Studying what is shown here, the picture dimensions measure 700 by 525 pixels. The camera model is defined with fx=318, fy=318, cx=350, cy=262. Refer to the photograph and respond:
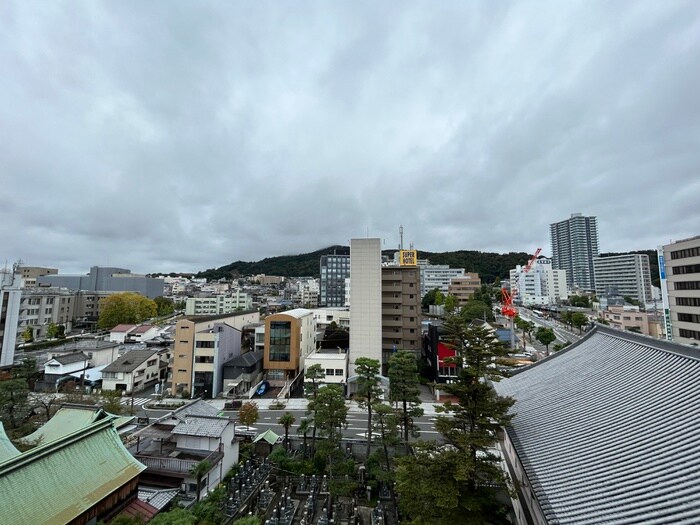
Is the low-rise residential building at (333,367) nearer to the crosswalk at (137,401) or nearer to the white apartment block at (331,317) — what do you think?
the crosswalk at (137,401)

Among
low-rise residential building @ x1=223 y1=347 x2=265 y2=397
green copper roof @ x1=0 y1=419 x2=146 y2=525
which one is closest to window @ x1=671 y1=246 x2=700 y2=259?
low-rise residential building @ x1=223 y1=347 x2=265 y2=397

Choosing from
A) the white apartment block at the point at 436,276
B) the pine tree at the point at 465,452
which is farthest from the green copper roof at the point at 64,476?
the white apartment block at the point at 436,276

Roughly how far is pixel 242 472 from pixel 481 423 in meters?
15.0

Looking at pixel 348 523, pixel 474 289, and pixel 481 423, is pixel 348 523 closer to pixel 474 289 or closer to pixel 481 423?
pixel 481 423

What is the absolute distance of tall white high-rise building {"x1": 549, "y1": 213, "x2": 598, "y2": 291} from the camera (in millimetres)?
150625

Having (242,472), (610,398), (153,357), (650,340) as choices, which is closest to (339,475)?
(242,472)

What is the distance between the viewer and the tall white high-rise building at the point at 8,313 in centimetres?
3962

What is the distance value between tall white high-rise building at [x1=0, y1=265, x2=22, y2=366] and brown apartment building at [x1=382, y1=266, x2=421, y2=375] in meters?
47.8

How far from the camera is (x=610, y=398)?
34.4 feet

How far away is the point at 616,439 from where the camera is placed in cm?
862

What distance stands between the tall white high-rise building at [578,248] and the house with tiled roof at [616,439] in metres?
166

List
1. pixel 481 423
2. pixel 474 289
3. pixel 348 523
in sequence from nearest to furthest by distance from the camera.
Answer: pixel 481 423
pixel 348 523
pixel 474 289

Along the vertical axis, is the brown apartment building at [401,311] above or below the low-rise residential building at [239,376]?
above

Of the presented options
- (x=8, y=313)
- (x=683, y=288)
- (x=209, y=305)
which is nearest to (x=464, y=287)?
(x=683, y=288)
